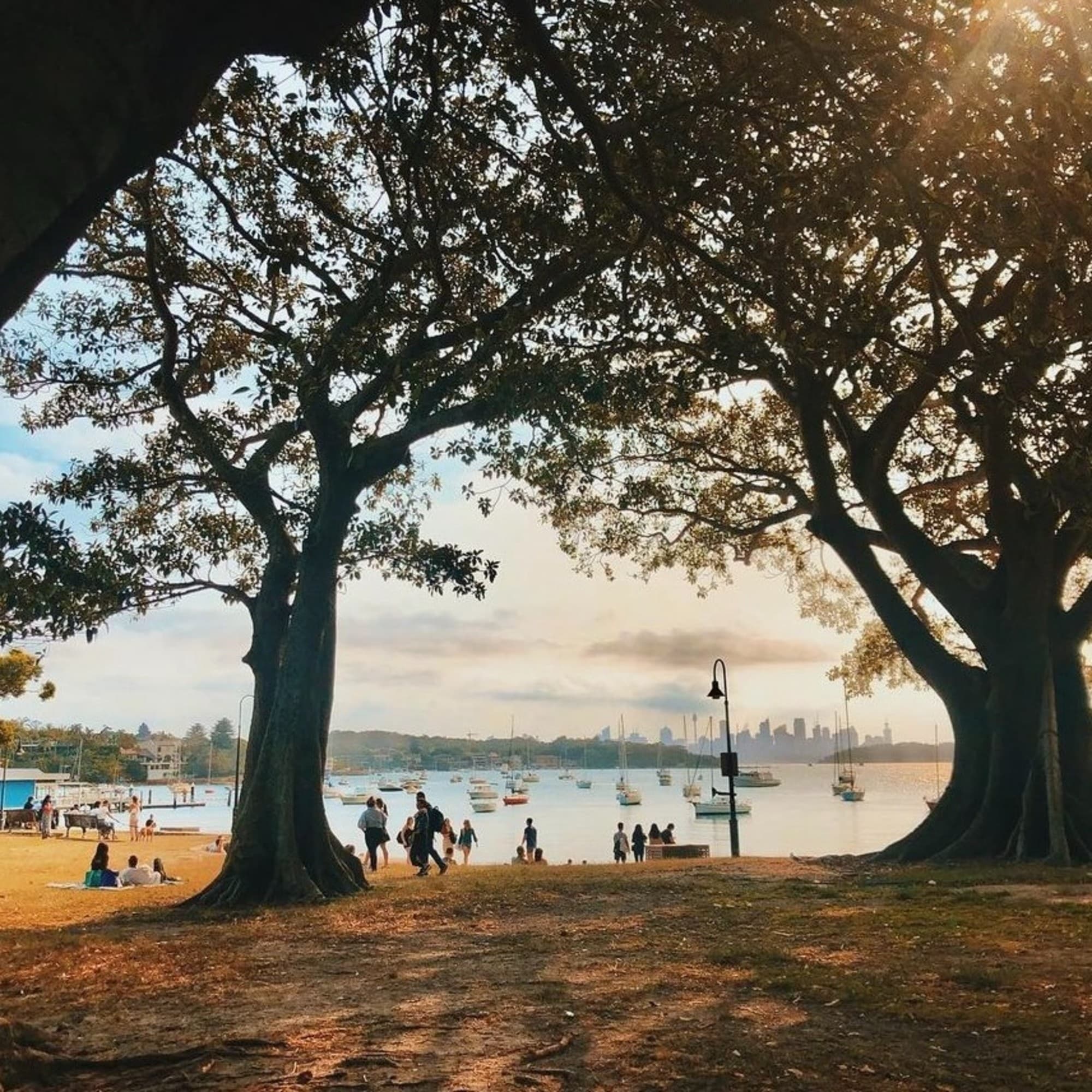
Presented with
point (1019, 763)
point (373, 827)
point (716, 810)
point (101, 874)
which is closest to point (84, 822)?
point (101, 874)

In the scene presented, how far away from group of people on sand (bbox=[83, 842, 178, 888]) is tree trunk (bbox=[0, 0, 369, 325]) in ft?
62.5

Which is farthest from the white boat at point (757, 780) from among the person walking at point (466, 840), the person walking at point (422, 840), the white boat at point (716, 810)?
the person walking at point (422, 840)

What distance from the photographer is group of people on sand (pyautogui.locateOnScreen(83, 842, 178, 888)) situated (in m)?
20.3

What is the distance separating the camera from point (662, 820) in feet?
287

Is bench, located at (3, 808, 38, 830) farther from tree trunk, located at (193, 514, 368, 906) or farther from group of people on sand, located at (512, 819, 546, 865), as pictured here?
tree trunk, located at (193, 514, 368, 906)

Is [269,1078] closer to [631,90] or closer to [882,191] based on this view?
[882,191]

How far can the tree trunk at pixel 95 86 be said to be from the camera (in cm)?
367

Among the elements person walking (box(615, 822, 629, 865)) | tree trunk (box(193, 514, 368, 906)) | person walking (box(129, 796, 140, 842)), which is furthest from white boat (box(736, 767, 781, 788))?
tree trunk (box(193, 514, 368, 906))

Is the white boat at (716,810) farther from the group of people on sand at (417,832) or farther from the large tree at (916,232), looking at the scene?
the large tree at (916,232)

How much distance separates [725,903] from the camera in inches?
446

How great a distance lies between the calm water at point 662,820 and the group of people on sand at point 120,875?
2466 centimetres

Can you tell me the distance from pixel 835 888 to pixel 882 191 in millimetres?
8896

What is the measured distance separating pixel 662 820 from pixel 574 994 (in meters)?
84.6

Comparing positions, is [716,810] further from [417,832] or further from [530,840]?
[417,832]
